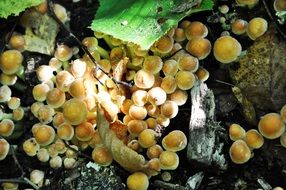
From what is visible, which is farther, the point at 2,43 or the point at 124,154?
the point at 2,43

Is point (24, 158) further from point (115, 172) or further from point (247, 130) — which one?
point (247, 130)

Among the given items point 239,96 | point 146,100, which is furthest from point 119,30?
point 239,96

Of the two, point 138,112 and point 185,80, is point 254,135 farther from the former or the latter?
point 138,112

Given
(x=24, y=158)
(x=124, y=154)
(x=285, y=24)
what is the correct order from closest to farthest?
(x=124, y=154) < (x=285, y=24) < (x=24, y=158)

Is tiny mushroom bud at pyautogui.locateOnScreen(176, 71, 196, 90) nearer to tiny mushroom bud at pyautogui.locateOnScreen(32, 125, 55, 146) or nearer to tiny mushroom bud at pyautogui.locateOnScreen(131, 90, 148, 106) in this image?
tiny mushroom bud at pyautogui.locateOnScreen(131, 90, 148, 106)

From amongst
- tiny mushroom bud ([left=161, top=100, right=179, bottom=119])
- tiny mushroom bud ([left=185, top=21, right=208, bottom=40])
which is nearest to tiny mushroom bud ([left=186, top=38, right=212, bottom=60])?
tiny mushroom bud ([left=185, top=21, right=208, bottom=40])

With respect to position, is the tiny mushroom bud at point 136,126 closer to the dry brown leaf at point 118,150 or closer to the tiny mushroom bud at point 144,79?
the dry brown leaf at point 118,150
